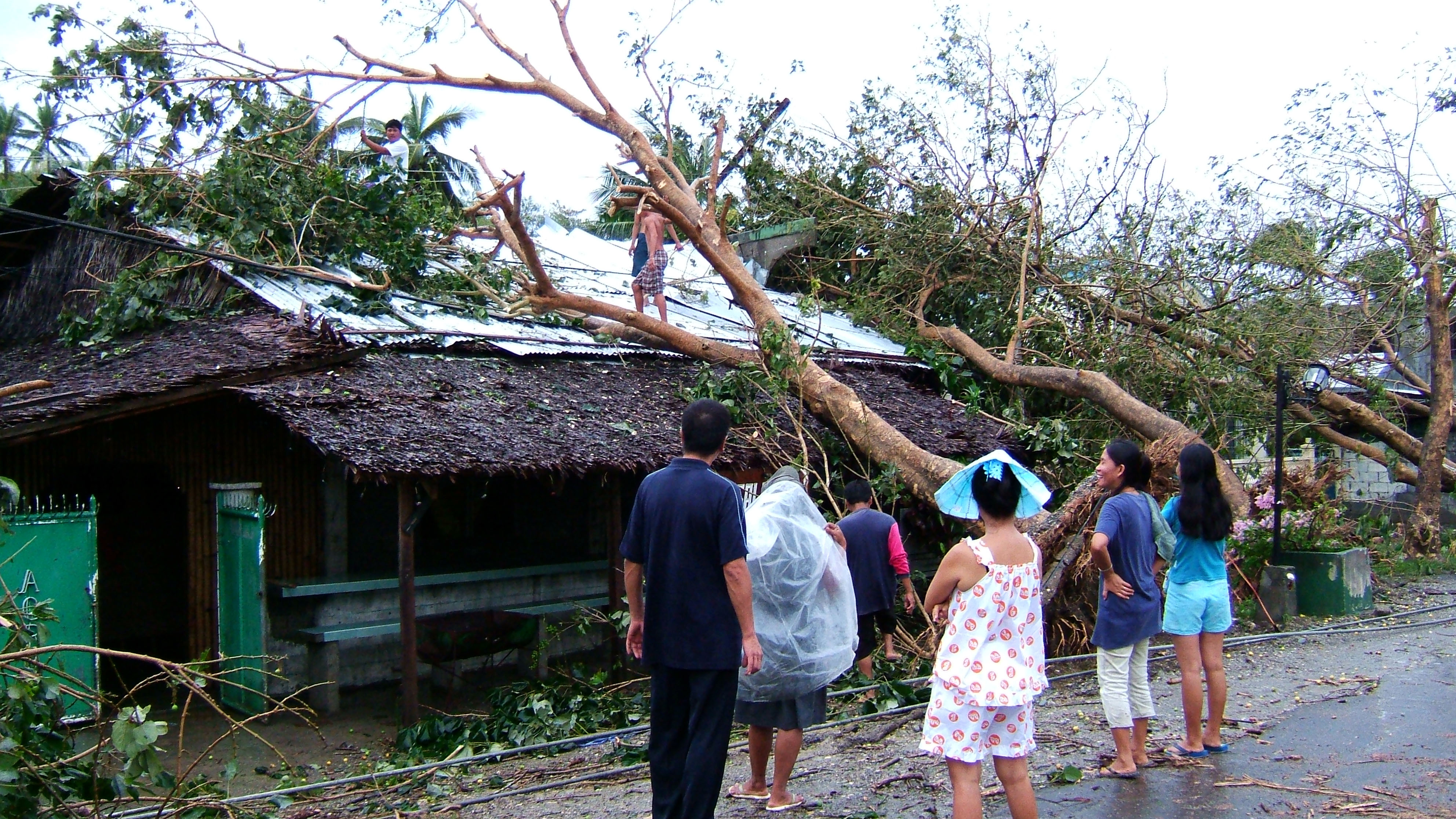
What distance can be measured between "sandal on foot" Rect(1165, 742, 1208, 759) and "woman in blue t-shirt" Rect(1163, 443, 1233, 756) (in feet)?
0.07

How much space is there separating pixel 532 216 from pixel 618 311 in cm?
1262

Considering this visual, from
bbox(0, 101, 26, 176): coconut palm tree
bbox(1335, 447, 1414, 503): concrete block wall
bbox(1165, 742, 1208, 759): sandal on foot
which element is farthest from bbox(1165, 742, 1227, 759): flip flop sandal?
bbox(0, 101, 26, 176): coconut palm tree

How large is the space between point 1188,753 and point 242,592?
6133mm

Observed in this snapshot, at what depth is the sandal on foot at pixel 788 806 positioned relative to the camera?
171 inches

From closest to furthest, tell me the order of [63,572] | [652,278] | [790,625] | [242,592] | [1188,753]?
[790,625], [1188,753], [63,572], [242,592], [652,278]

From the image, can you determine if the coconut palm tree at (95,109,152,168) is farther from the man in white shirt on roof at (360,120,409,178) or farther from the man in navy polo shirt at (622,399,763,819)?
the man in navy polo shirt at (622,399,763,819)

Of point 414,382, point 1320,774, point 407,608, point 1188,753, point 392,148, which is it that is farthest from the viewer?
point 392,148

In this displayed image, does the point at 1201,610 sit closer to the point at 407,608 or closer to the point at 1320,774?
the point at 1320,774

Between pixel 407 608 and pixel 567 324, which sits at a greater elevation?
pixel 567 324

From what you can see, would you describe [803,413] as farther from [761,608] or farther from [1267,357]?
[761,608]

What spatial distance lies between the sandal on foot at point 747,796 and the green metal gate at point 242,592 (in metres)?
4.25

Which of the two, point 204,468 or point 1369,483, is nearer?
point 204,468

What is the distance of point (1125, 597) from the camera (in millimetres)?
4574

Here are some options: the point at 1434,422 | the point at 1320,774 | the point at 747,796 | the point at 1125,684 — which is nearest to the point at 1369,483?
the point at 1434,422
